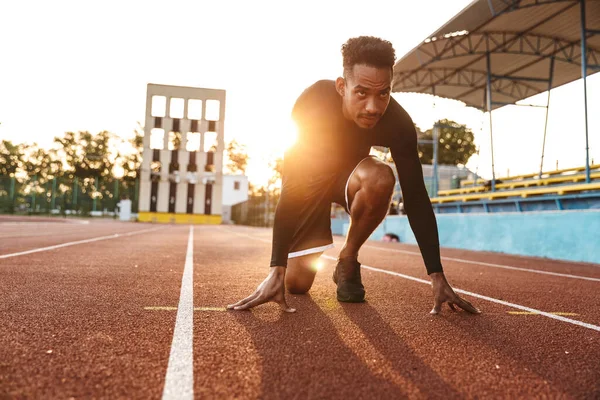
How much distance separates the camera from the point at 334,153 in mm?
3223

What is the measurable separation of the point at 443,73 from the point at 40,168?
61.3 meters

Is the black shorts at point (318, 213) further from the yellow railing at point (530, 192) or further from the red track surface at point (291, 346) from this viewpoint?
the yellow railing at point (530, 192)

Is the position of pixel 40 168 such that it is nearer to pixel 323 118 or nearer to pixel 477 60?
pixel 477 60

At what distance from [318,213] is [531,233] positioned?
8898 millimetres

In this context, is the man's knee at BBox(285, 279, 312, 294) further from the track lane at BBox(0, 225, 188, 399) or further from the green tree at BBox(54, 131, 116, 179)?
the green tree at BBox(54, 131, 116, 179)

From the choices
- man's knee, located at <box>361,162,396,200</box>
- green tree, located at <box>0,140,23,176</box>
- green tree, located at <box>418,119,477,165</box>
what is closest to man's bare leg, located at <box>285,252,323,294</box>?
man's knee, located at <box>361,162,396,200</box>

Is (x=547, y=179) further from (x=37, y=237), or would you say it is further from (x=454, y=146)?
(x=454, y=146)

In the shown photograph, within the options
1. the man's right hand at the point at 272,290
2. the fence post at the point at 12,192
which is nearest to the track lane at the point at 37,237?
the man's right hand at the point at 272,290

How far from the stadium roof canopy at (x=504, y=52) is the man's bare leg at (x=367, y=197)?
10935 millimetres

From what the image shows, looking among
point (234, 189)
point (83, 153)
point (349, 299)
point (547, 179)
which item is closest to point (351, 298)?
point (349, 299)

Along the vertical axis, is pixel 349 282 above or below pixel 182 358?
above

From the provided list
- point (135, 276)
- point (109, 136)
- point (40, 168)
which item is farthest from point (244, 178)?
point (135, 276)

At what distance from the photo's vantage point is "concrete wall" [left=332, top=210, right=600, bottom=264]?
9.14 m

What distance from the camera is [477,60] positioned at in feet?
55.9
